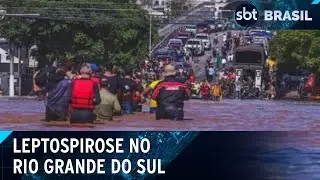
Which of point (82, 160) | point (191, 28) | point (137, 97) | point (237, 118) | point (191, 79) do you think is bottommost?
point (82, 160)

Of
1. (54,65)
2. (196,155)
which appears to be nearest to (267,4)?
(196,155)

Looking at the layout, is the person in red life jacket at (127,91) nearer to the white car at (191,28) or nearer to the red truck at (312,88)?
the white car at (191,28)

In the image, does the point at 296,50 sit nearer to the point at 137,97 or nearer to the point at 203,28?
the point at 203,28

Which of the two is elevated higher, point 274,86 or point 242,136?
point 274,86

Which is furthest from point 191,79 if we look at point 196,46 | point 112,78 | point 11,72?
point 11,72

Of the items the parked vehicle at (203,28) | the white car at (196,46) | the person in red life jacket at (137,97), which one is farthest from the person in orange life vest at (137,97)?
the parked vehicle at (203,28)

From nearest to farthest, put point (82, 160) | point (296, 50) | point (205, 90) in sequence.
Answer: point (296, 50) → point (82, 160) → point (205, 90)

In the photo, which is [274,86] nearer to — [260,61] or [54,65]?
[260,61]

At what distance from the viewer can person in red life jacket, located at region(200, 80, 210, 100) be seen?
5.41 m

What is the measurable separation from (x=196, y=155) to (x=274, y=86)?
72cm

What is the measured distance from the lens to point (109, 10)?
532cm

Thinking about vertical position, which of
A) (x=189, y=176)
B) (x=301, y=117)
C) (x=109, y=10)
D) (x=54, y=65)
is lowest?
(x=189, y=176)

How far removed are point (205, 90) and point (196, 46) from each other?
0.31 metres

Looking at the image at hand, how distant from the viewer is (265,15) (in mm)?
5258
